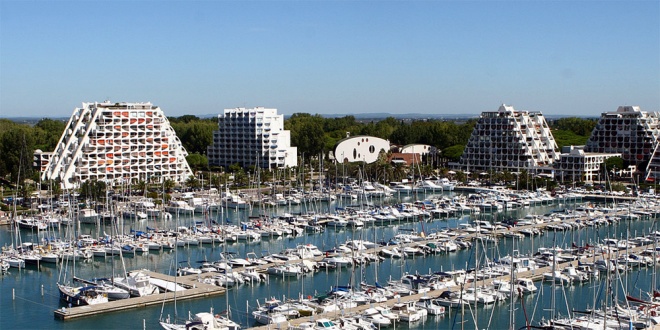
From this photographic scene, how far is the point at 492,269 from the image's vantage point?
30.0 meters

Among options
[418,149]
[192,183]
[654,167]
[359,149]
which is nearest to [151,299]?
[192,183]

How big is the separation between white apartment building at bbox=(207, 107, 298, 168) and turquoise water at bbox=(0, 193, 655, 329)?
2732cm

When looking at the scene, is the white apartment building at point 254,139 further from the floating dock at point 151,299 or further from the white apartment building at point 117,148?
the floating dock at point 151,299

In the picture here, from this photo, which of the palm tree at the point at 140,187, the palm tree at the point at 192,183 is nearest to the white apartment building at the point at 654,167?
the palm tree at the point at 192,183

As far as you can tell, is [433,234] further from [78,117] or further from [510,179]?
[78,117]

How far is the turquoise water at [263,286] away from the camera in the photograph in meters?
25.4

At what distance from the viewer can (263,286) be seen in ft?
99.6

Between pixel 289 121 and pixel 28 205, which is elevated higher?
pixel 289 121

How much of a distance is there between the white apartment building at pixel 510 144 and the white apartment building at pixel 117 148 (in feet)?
85.3

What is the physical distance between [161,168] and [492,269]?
38917 mm

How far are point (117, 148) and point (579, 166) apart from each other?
35986mm

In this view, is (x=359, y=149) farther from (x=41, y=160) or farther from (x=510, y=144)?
(x=41, y=160)

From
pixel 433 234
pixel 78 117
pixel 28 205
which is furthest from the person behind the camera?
pixel 78 117

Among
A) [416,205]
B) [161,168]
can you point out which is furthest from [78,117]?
[416,205]
